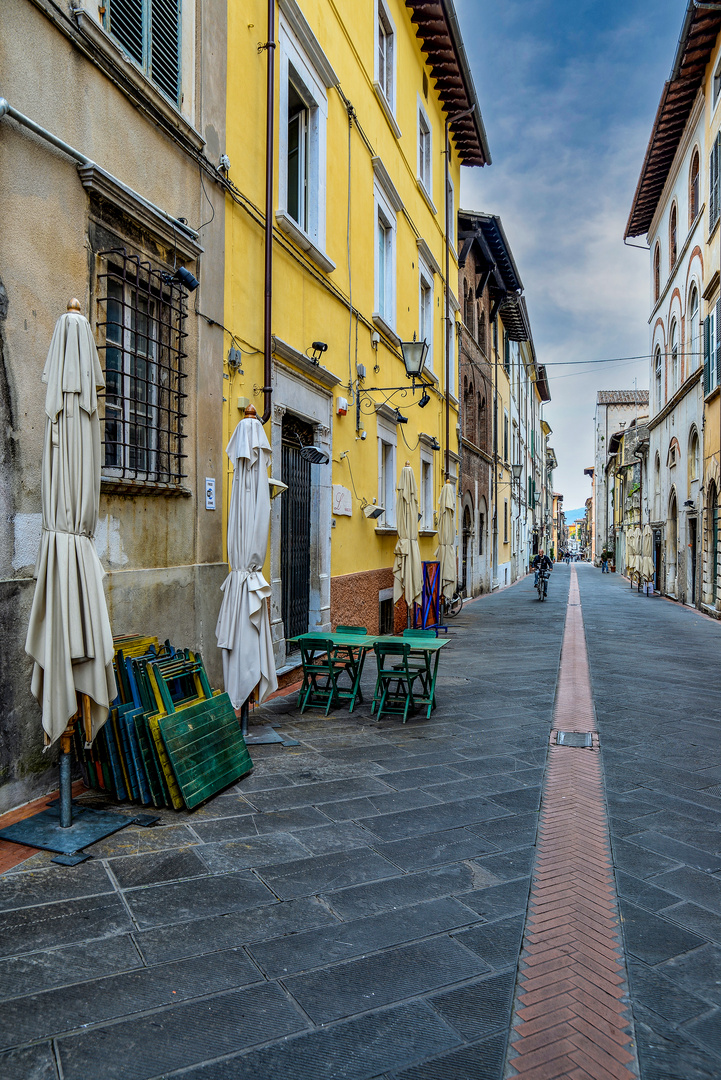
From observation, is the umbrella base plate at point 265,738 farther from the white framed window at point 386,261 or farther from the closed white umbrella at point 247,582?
the white framed window at point 386,261

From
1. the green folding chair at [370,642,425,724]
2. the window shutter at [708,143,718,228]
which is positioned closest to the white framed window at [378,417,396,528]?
the green folding chair at [370,642,425,724]

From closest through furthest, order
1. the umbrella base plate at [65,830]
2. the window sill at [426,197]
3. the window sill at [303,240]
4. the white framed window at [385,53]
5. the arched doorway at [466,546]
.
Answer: the umbrella base plate at [65,830], the window sill at [303,240], the white framed window at [385,53], the window sill at [426,197], the arched doorway at [466,546]

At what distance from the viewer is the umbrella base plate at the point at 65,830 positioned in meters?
Result: 3.54

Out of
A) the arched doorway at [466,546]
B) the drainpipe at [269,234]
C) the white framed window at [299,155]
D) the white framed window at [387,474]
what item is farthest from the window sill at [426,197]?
the arched doorway at [466,546]

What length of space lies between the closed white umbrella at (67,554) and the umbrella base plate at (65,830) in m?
0.53

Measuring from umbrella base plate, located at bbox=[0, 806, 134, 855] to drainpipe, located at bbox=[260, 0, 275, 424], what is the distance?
160 inches

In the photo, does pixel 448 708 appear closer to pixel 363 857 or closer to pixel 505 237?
pixel 363 857

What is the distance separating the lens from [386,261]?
12305 mm

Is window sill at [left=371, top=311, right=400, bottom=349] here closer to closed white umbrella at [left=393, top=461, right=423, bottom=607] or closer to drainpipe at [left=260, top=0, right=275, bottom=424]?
closed white umbrella at [left=393, top=461, right=423, bottom=607]

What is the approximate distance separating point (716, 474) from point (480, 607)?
655cm

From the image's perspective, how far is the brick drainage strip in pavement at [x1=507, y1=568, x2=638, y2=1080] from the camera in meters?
2.19

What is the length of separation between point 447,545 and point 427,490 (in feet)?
7.09

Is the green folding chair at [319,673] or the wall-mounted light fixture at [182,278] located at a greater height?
the wall-mounted light fixture at [182,278]

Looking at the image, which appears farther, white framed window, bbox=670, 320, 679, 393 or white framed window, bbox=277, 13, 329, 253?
white framed window, bbox=670, 320, 679, 393
